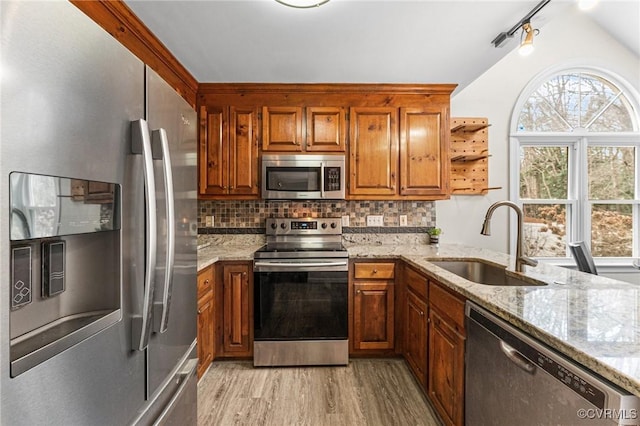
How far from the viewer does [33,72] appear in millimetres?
537

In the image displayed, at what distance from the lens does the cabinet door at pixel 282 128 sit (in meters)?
2.88

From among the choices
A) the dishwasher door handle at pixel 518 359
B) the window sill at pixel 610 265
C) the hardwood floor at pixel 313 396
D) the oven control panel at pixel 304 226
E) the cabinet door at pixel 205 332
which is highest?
the oven control panel at pixel 304 226

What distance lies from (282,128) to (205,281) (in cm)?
148

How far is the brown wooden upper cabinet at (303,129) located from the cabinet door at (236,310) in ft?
3.71

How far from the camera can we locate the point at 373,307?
2.61 m

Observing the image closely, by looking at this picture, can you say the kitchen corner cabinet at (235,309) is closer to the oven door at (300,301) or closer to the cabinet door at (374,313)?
the oven door at (300,301)

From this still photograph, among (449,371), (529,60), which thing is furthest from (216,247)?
(529,60)

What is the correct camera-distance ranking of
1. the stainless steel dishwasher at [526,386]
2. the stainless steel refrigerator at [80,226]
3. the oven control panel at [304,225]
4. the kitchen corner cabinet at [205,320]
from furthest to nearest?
the oven control panel at [304,225] < the kitchen corner cabinet at [205,320] < the stainless steel dishwasher at [526,386] < the stainless steel refrigerator at [80,226]

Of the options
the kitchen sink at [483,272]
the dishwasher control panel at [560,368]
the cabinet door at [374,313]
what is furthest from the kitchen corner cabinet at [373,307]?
the dishwasher control panel at [560,368]

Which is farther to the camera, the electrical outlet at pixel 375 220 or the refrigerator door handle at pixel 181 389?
the electrical outlet at pixel 375 220

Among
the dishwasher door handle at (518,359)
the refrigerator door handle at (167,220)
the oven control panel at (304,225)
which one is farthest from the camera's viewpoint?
the oven control panel at (304,225)

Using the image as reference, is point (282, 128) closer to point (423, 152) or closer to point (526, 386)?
point (423, 152)

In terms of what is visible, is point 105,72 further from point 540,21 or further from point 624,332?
point 540,21

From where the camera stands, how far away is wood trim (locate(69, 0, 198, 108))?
1654 mm
